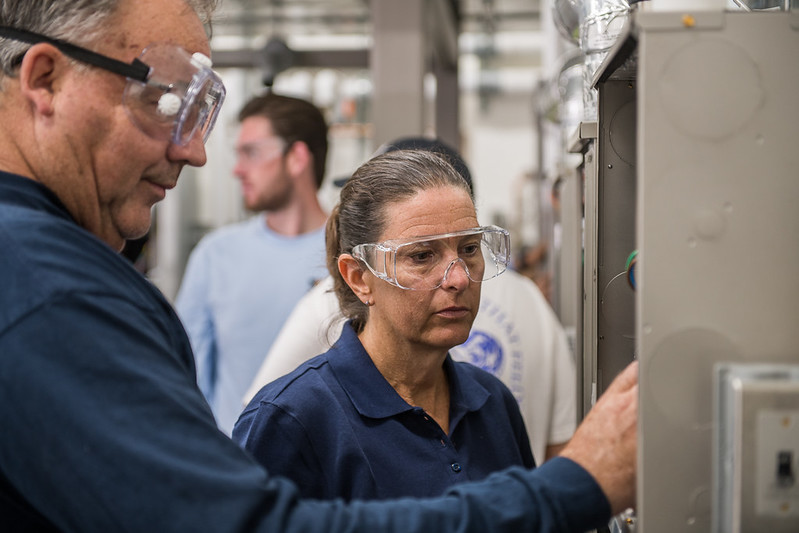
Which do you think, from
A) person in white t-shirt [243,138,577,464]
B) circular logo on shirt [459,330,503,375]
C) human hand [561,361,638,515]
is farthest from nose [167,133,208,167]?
circular logo on shirt [459,330,503,375]

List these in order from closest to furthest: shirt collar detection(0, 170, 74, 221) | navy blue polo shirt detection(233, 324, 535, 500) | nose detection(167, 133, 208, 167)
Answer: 1. shirt collar detection(0, 170, 74, 221)
2. nose detection(167, 133, 208, 167)
3. navy blue polo shirt detection(233, 324, 535, 500)

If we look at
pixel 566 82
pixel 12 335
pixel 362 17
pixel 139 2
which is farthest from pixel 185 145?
pixel 362 17

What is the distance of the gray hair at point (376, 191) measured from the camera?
146 cm

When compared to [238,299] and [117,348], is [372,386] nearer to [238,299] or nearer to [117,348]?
[117,348]

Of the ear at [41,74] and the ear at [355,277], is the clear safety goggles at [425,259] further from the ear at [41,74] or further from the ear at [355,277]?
the ear at [41,74]

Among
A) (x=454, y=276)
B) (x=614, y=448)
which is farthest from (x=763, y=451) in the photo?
(x=454, y=276)

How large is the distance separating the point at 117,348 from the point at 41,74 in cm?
36

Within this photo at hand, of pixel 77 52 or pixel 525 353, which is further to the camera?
pixel 525 353

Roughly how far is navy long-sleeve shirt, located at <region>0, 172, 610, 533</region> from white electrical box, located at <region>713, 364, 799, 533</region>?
0.75 feet

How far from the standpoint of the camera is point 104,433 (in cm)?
79

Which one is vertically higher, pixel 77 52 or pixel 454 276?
pixel 77 52

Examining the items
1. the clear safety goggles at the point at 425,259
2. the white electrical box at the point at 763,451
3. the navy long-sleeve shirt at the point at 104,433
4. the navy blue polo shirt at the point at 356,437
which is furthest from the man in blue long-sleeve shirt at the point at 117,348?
the clear safety goggles at the point at 425,259

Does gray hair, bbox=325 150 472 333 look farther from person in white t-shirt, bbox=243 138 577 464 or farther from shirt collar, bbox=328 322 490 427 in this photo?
person in white t-shirt, bbox=243 138 577 464

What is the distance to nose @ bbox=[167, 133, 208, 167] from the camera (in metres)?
1.06
